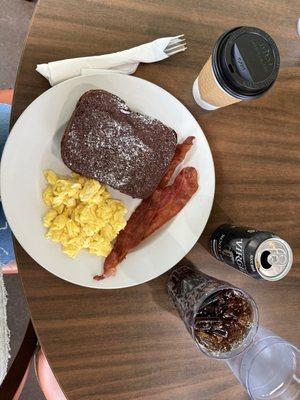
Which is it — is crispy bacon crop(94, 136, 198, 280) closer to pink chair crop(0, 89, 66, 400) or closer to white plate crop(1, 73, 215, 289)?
white plate crop(1, 73, 215, 289)

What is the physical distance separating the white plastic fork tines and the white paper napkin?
0.01 meters

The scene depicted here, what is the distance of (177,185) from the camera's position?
1.19 m

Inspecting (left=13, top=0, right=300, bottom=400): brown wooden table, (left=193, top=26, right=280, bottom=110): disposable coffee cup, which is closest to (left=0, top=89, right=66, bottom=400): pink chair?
(left=13, top=0, right=300, bottom=400): brown wooden table

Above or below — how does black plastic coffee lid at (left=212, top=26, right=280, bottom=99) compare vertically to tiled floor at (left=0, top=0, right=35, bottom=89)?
above

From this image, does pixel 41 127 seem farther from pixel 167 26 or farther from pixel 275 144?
pixel 275 144

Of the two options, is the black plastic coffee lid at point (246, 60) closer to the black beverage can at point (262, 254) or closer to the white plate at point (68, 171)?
the white plate at point (68, 171)

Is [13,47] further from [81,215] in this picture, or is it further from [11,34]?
[81,215]

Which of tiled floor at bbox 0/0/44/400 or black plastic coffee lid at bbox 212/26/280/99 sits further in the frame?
tiled floor at bbox 0/0/44/400

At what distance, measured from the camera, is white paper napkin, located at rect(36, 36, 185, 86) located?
3.64ft

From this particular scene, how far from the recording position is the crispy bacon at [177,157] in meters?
1.18

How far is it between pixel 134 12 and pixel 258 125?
45 centimetres

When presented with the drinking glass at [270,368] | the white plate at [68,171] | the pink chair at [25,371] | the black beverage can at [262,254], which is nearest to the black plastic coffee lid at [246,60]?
the white plate at [68,171]

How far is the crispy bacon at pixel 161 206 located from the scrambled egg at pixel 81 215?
40 mm

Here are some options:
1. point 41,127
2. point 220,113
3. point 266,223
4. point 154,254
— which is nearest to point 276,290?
point 266,223
